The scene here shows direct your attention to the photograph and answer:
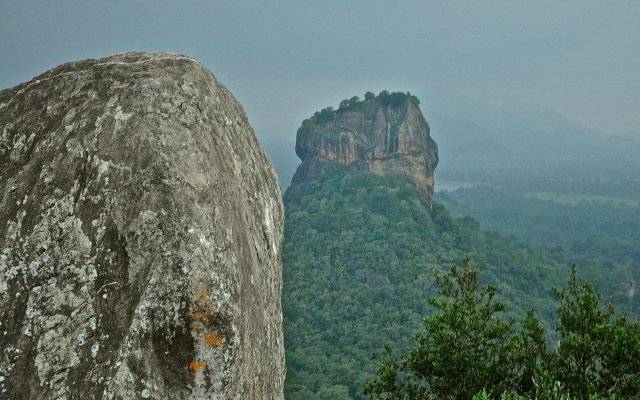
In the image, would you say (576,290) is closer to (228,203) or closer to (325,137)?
(228,203)

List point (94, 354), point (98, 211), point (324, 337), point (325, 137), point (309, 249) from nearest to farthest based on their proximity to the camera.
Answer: point (94, 354), point (98, 211), point (324, 337), point (309, 249), point (325, 137)

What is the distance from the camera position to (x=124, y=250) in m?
4.71

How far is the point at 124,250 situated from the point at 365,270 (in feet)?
234

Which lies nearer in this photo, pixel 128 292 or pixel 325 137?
pixel 128 292

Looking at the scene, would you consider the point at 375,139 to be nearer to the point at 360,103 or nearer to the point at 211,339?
the point at 360,103

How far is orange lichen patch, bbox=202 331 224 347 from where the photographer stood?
14.9 feet

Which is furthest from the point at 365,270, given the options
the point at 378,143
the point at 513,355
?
the point at 513,355

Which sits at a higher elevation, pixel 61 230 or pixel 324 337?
pixel 61 230

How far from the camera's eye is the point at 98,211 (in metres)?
4.83

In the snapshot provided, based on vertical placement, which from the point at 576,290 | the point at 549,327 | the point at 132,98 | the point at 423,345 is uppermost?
the point at 132,98

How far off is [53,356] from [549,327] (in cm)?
6323

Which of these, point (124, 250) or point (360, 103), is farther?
point (360, 103)

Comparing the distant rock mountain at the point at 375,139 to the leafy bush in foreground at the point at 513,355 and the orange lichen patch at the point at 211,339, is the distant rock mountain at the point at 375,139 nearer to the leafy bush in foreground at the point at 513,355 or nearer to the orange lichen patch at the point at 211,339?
the leafy bush in foreground at the point at 513,355

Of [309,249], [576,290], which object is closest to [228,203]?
[576,290]
